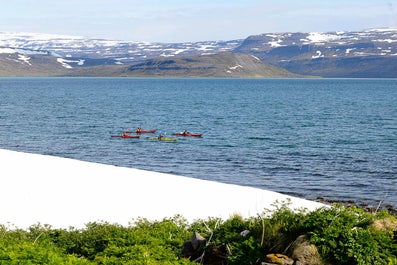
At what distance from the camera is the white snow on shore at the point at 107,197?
22.3 metres

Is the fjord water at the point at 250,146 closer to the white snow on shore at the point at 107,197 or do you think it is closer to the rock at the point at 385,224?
the white snow on shore at the point at 107,197

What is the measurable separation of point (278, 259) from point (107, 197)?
1478 centimetres

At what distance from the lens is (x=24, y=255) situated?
37.2ft

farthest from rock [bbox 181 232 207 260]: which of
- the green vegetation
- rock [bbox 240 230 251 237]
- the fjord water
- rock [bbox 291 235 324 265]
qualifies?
the fjord water

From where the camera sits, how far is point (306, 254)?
37.9ft

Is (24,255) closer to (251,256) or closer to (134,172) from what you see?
(251,256)

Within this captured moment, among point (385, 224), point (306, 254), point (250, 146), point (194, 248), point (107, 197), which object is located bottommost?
point (250, 146)

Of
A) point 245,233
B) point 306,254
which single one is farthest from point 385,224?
point 245,233

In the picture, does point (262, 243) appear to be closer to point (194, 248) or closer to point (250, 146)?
point (194, 248)

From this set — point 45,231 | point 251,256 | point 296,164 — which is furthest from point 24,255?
point 296,164

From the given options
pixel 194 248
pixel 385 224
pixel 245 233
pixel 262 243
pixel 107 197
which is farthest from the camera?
pixel 107 197

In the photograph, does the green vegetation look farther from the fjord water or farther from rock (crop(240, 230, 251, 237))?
the fjord water

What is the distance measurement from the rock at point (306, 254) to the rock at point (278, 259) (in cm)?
14

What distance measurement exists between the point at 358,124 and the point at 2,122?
52.3 meters
